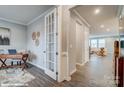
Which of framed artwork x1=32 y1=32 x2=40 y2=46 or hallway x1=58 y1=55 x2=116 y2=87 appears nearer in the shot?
hallway x1=58 y1=55 x2=116 y2=87

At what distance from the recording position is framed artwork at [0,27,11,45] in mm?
4189

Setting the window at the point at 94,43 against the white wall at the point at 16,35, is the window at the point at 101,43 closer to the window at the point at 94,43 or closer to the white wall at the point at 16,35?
the window at the point at 94,43

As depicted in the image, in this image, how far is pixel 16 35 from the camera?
4801mm

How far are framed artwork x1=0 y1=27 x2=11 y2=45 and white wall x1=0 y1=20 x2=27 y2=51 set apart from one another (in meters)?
0.15

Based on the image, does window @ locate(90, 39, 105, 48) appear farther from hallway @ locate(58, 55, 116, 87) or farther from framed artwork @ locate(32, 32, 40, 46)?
framed artwork @ locate(32, 32, 40, 46)

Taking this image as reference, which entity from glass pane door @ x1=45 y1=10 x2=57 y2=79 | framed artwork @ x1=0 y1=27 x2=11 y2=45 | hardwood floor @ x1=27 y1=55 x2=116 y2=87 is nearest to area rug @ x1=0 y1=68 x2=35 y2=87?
hardwood floor @ x1=27 y1=55 x2=116 y2=87

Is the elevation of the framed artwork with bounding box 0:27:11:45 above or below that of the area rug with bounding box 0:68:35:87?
above

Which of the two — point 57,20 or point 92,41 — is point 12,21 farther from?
point 92,41

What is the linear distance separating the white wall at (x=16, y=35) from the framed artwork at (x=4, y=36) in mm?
154

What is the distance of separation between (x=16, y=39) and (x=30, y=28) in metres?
0.93

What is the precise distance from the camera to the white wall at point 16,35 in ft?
14.5

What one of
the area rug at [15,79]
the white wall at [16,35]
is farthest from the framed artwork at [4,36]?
the area rug at [15,79]

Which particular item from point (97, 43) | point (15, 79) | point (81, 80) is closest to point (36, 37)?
point (15, 79)

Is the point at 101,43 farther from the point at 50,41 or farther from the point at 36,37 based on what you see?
the point at 50,41
